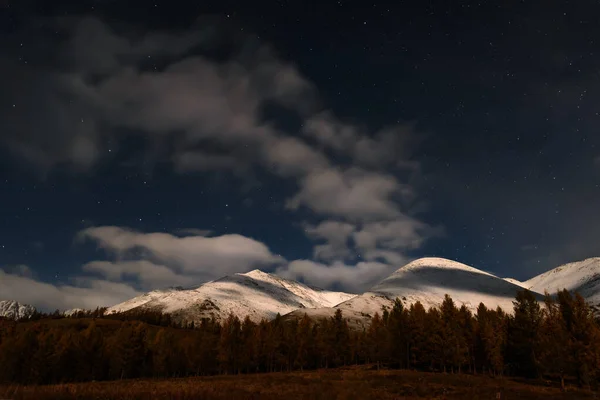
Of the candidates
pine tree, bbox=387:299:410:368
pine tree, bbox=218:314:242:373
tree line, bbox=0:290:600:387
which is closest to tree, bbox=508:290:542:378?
tree line, bbox=0:290:600:387

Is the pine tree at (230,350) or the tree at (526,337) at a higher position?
the tree at (526,337)

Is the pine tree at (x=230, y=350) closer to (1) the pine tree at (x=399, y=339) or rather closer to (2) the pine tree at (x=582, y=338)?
(1) the pine tree at (x=399, y=339)

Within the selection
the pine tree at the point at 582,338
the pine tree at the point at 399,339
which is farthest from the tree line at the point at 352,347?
the pine tree at the point at 399,339

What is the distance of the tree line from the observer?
4744 centimetres

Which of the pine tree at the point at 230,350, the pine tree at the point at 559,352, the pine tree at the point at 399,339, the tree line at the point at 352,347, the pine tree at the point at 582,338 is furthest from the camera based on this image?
the pine tree at the point at 230,350

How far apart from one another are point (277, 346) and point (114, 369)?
41.3 m

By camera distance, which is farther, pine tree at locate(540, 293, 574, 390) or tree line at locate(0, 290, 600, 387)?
tree line at locate(0, 290, 600, 387)

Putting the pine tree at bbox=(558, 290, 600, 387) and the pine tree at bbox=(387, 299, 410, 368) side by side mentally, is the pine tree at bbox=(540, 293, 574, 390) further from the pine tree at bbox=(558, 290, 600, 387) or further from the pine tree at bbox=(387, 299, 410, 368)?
the pine tree at bbox=(387, 299, 410, 368)

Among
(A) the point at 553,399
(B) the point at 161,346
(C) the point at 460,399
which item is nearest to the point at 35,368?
(B) the point at 161,346

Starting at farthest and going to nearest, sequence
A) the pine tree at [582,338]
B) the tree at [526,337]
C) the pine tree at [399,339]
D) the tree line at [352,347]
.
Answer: the pine tree at [399,339]
the tree at [526,337]
the tree line at [352,347]
the pine tree at [582,338]

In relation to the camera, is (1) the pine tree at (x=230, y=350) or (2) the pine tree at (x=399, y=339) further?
(1) the pine tree at (x=230, y=350)

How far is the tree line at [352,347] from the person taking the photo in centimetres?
4744

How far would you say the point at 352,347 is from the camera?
102m

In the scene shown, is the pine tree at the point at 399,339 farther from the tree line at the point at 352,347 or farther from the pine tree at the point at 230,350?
the pine tree at the point at 230,350
